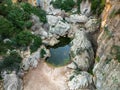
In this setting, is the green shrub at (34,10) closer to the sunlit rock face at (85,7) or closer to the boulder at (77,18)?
the boulder at (77,18)

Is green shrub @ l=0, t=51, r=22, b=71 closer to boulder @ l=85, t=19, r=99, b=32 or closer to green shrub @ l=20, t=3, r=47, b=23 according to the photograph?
green shrub @ l=20, t=3, r=47, b=23

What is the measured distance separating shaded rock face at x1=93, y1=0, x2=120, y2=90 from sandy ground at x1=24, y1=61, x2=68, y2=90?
5.32 meters

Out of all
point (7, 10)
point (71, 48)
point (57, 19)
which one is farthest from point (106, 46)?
point (7, 10)

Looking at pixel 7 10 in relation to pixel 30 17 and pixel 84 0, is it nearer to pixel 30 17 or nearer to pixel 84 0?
pixel 30 17

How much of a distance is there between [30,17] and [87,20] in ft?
33.1

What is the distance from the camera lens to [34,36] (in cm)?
4241

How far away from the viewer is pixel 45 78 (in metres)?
37.5

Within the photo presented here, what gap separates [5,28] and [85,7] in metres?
16.3

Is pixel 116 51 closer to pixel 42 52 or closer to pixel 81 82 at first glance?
pixel 81 82

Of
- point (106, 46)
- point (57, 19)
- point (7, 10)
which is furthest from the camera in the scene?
point (57, 19)

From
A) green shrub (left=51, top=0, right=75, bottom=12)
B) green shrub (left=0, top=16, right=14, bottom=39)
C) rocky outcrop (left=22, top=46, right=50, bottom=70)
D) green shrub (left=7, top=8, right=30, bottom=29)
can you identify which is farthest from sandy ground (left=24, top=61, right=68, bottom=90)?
green shrub (left=51, top=0, right=75, bottom=12)

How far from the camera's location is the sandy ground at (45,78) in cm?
3597

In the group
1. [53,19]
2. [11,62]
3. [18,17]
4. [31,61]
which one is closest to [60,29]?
[53,19]

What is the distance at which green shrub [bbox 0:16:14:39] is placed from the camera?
40.1 m
